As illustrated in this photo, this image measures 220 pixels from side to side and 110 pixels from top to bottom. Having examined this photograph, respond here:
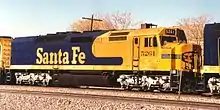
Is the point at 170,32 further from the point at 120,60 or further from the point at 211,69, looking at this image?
the point at 211,69

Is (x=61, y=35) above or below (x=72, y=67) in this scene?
above

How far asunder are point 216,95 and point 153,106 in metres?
6.11

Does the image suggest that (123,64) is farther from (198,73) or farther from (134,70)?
(198,73)

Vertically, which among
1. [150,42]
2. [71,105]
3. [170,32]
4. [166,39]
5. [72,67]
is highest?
[170,32]

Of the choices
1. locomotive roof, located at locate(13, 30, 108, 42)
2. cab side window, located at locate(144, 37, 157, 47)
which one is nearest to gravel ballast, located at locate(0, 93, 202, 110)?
cab side window, located at locate(144, 37, 157, 47)

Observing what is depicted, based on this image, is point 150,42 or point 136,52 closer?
point 150,42

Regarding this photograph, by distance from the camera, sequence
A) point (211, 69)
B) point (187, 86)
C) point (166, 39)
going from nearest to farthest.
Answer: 1. point (211, 69)
2. point (187, 86)
3. point (166, 39)

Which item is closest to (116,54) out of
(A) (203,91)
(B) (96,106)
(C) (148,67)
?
(C) (148,67)

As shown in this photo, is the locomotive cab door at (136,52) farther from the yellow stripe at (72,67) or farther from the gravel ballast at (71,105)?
the gravel ballast at (71,105)

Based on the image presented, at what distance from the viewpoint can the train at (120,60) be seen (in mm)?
21750

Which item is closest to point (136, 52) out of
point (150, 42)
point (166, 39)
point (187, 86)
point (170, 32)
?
point (150, 42)

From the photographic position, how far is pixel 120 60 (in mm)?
24609

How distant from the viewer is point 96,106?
15406 mm

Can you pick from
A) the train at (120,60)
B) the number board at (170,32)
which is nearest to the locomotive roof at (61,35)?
the train at (120,60)
